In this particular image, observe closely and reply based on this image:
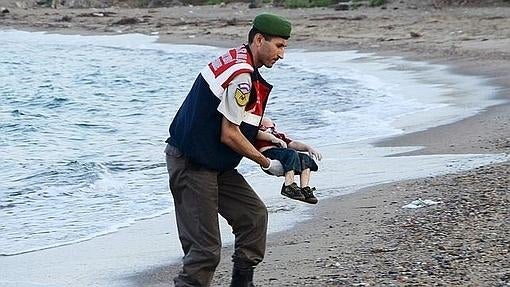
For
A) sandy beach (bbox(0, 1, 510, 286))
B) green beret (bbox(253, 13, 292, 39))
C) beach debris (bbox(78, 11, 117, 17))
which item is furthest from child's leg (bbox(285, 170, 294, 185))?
beach debris (bbox(78, 11, 117, 17))

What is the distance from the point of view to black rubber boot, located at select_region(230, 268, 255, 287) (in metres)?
6.04

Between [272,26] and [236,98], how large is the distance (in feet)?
1.33

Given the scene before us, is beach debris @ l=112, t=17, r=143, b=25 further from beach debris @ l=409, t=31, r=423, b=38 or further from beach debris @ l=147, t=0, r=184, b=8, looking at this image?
beach debris @ l=409, t=31, r=423, b=38

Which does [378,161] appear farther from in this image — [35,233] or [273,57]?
[273,57]

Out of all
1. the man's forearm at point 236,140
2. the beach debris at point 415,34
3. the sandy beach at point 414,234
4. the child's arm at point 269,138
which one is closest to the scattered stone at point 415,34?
the beach debris at point 415,34

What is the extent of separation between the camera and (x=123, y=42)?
115 ft

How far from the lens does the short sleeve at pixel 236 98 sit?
17.6 feet

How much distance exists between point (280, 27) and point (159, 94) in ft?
56.0

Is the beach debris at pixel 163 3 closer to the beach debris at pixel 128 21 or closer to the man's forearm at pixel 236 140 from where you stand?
the beach debris at pixel 128 21

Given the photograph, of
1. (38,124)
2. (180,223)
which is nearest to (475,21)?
(38,124)

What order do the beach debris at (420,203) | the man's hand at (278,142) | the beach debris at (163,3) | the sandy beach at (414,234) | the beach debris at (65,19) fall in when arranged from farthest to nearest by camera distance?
1. the beach debris at (163,3)
2. the beach debris at (65,19)
3. the beach debris at (420,203)
4. the sandy beach at (414,234)
5. the man's hand at (278,142)

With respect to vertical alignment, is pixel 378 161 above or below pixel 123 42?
above

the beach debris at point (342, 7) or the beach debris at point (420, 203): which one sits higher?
the beach debris at point (420, 203)

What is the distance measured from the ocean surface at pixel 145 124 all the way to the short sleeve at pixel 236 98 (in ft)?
9.89
